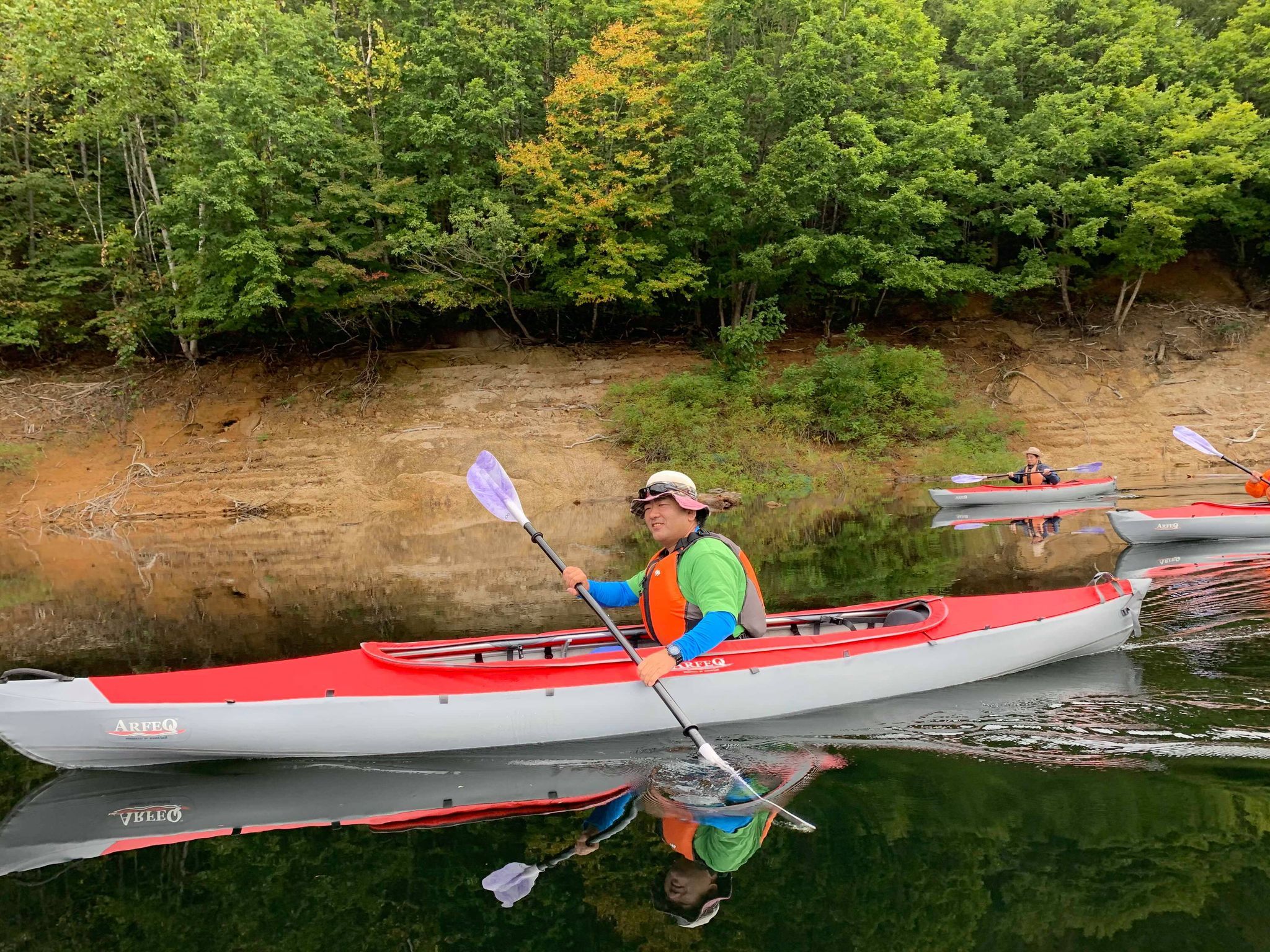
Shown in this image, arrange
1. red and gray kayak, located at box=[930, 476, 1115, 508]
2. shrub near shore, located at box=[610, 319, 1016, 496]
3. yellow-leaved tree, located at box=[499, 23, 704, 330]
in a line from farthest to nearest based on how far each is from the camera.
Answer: yellow-leaved tree, located at box=[499, 23, 704, 330] < shrub near shore, located at box=[610, 319, 1016, 496] < red and gray kayak, located at box=[930, 476, 1115, 508]

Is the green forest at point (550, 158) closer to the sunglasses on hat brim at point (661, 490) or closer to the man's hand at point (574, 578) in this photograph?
the man's hand at point (574, 578)

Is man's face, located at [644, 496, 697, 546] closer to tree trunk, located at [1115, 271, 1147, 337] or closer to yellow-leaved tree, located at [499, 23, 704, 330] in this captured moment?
yellow-leaved tree, located at [499, 23, 704, 330]

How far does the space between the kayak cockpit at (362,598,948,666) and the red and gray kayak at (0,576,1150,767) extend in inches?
1.2

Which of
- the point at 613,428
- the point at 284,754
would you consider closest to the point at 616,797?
the point at 284,754

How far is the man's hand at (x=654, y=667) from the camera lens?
450 cm

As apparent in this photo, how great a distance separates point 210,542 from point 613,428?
9.10 m

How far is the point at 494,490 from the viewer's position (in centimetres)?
634

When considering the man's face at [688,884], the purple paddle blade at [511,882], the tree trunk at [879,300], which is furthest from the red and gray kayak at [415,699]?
the tree trunk at [879,300]

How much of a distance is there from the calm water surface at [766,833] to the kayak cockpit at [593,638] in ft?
1.79

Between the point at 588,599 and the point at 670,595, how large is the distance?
556 millimetres

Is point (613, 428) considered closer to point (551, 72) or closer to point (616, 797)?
point (551, 72)

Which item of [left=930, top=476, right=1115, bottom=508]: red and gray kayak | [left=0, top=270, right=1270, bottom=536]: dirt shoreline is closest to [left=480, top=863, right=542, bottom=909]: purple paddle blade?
[left=0, top=270, right=1270, bottom=536]: dirt shoreline

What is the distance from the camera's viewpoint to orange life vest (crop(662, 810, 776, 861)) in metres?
3.45

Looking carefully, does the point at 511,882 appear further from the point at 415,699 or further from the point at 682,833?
the point at 415,699
